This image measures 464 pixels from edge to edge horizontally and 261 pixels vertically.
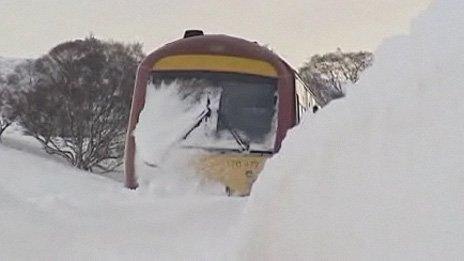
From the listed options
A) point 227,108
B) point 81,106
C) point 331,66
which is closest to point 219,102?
point 227,108

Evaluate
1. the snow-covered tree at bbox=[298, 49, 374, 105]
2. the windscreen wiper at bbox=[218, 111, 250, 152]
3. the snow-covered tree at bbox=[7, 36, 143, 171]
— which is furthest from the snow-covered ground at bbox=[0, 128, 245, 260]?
the snow-covered tree at bbox=[298, 49, 374, 105]

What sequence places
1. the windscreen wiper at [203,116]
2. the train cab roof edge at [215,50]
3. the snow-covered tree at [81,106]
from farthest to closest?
the snow-covered tree at [81,106]
the train cab roof edge at [215,50]
the windscreen wiper at [203,116]

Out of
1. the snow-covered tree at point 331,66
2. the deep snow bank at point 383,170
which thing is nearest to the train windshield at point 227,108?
the deep snow bank at point 383,170

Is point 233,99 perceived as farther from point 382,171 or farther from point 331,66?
point 331,66

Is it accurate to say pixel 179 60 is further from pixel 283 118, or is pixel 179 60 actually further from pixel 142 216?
pixel 142 216

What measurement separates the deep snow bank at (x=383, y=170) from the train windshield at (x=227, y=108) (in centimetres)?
638

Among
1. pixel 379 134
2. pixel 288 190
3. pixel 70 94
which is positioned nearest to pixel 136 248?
pixel 288 190

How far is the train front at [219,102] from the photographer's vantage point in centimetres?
952

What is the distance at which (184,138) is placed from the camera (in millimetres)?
9445

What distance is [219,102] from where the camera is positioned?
970 cm

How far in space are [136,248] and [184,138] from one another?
14.2ft

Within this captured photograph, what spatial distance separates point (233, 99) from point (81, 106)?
25292 millimetres

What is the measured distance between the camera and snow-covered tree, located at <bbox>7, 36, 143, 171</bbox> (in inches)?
1345

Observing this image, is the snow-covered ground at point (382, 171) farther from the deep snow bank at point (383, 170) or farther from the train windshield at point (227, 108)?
the train windshield at point (227, 108)
